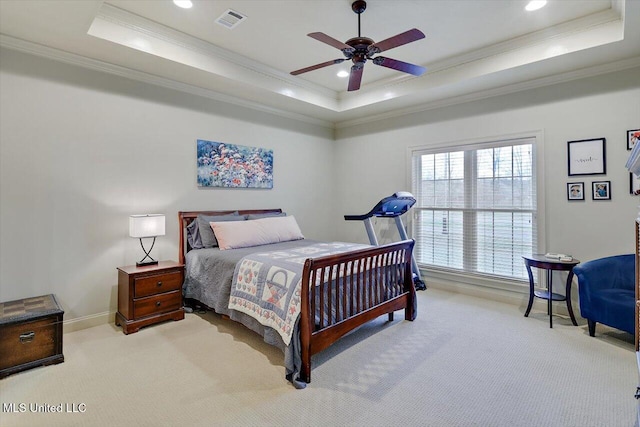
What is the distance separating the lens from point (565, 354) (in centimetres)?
278

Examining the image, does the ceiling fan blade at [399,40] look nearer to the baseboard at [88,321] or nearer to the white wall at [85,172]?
the white wall at [85,172]

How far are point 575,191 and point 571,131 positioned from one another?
2.28 feet

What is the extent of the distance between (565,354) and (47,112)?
527cm

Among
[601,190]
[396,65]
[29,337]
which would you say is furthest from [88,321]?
[601,190]

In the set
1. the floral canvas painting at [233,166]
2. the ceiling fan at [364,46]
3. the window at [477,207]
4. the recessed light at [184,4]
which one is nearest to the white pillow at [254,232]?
the floral canvas painting at [233,166]

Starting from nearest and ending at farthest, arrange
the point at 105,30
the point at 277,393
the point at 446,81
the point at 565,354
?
1. the point at 277,393
2. the point at 565,354
3. the point at 105,30
4. the point at 446,81

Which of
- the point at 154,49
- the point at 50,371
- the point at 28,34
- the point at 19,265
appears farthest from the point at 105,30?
the point at 50,371

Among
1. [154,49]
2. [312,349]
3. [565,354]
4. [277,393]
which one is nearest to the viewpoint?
[277,393]

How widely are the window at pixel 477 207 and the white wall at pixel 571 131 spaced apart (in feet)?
0.66

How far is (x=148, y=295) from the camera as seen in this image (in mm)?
3352

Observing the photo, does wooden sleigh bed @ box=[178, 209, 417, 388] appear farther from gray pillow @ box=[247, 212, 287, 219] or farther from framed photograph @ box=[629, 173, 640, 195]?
framed photograph @ box=[629, 173, 640, 195]

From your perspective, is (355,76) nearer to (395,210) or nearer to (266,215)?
(395,210)

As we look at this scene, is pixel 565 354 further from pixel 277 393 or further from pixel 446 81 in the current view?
pixel 446 81

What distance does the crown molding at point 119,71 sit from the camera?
9.89 ft
